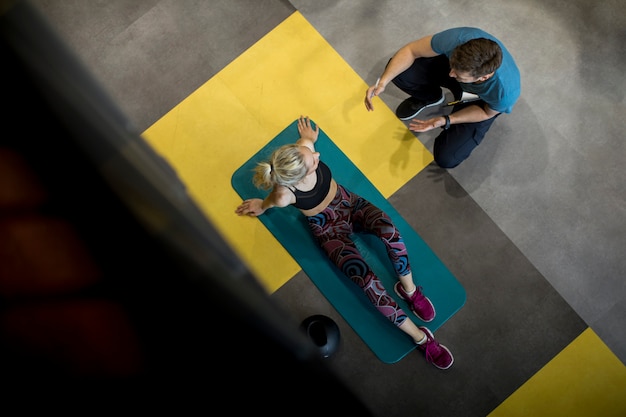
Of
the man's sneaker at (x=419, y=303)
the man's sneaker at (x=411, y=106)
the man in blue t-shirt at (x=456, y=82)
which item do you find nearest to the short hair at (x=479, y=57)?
the man in blue t-shirt at (x=456, y=82)

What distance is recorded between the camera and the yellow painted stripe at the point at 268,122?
388cm

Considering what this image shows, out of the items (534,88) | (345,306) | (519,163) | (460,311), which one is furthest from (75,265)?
(534,88)

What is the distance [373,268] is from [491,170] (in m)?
1.14

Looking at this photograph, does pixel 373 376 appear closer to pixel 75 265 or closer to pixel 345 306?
pixel 345 306

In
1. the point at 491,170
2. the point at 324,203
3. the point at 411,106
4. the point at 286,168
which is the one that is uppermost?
the point at 286,168

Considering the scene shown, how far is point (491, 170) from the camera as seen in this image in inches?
151

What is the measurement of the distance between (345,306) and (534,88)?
216 centimetres

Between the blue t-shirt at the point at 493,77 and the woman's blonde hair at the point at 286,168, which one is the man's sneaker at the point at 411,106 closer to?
the blue t-shirt at the point at 493,77

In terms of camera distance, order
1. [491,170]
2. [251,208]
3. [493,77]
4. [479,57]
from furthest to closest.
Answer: [491,170] → [251,208] → [493,77] → [479,57]

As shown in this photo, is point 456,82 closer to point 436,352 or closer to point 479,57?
point 479,57

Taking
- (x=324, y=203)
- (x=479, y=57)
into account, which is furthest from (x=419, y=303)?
(x=479, y=57)

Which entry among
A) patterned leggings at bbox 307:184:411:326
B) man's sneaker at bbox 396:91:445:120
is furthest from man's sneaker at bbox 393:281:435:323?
man's sneaker at bbox 396:91:445:120

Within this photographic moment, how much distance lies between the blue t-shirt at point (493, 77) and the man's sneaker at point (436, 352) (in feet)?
5.17

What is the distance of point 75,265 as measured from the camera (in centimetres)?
51
